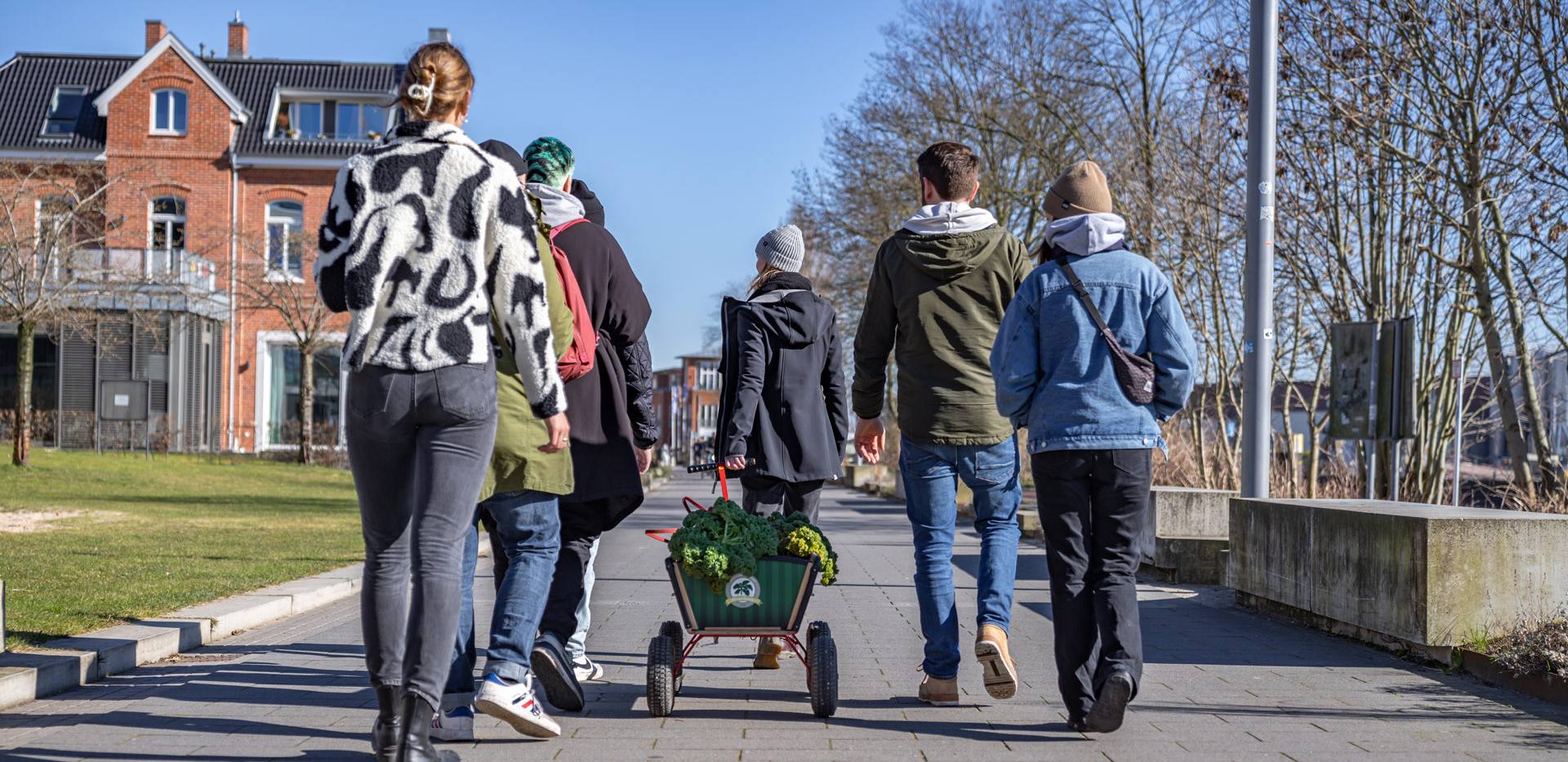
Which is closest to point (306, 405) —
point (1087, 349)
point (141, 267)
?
point (141, 267)

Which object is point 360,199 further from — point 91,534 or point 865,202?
point 865,202

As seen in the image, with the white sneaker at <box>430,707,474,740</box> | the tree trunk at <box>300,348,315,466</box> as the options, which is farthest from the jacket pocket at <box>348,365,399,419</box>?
the tree trunk at <box>300,348,315,466</box>

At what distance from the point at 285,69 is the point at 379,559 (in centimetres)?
4239

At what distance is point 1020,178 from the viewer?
33094 mm

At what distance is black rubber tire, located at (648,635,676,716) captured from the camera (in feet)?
17.5

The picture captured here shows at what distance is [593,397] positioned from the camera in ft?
17.8

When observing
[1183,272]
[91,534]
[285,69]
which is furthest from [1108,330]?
[285,69]

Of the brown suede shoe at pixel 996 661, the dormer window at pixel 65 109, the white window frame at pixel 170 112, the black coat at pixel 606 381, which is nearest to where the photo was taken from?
the brown suede shoe at pixel 996 661

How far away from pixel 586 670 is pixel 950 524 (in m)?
1.71

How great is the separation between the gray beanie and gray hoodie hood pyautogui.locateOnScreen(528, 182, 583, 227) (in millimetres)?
1254

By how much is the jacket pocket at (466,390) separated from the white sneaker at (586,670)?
95.5 inches

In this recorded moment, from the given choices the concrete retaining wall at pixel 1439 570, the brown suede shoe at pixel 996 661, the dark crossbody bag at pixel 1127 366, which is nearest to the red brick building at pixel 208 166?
the concrete retaining wall at pixel 1439 570

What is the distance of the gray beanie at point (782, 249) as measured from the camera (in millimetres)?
6695

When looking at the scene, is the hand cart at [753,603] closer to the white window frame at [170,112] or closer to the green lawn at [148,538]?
the green lawn at [148,538]
